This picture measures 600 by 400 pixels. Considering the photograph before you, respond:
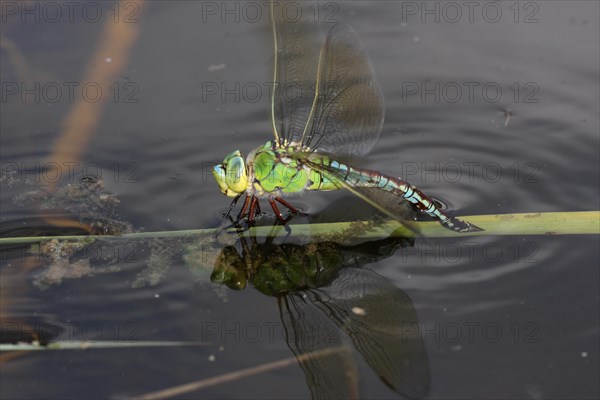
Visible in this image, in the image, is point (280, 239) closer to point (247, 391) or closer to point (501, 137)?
point (247, 391)

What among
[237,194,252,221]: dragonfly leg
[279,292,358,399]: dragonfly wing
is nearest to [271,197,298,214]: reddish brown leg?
[237,194,252,221]: dragonfly leg

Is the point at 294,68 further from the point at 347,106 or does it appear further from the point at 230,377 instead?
the point at 230,377

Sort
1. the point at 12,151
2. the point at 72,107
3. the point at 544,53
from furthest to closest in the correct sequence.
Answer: the point at 544,53 → the point at 72,107 → the point at 12,151

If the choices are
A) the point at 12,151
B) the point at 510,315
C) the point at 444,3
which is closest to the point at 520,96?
the point at 444,3

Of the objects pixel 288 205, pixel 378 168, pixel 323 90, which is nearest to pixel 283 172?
pixel 288 205

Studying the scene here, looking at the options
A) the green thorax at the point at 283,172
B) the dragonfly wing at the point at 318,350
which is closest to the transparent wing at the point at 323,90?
the green thorax at the point at 283,172

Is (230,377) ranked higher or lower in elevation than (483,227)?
lower
